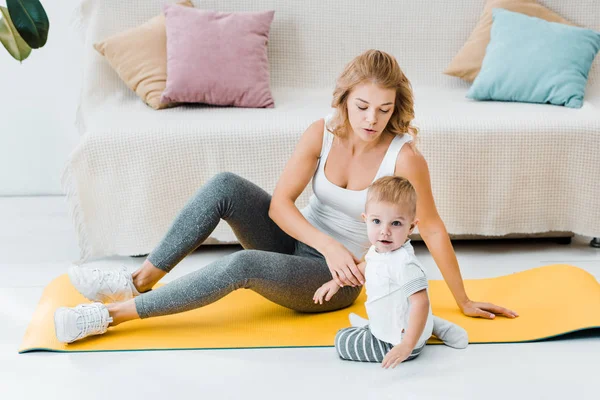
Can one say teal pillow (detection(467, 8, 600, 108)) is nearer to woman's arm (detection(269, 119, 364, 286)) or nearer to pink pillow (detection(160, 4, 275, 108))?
pink pillow (detection(160, 4, 275, 108))

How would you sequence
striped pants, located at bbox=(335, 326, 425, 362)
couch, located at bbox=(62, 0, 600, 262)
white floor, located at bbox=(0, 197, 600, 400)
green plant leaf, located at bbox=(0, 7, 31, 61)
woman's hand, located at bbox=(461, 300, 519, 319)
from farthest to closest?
couch, located at bbox=(62, 0, 600, 262), green plant leaf, located at bbox=(0, 7, 31, 61), woman's hand, located at bbox=(461, 300, 519, 319), striped pants, located at bbox=(335, 326, 425, 362), white floor, located at bbox=(0, 197, 600, 400)

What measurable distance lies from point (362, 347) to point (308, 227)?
0.34 meters

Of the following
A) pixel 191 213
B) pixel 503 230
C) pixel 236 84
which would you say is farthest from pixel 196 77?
pixel 503 230

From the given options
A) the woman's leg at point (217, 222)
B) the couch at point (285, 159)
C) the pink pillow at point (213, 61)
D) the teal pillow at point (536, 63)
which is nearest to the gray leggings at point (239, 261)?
the woman's leg at point (217, 222)

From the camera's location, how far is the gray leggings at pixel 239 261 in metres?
1.99

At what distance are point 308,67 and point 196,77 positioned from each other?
0.58 m

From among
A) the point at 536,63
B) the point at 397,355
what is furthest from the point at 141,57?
the point at 397,355

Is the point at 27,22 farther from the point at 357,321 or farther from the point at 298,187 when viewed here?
the point at 357,321

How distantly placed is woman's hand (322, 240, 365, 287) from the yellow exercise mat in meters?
0.19

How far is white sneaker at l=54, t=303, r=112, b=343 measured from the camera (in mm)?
1992

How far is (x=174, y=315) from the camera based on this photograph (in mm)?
2213

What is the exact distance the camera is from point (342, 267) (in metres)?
1.95

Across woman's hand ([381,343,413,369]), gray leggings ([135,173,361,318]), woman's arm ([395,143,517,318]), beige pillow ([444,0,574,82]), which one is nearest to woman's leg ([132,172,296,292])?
gray leggings ([135,173,361,318])

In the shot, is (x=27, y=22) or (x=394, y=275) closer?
(x=394, y=275)
